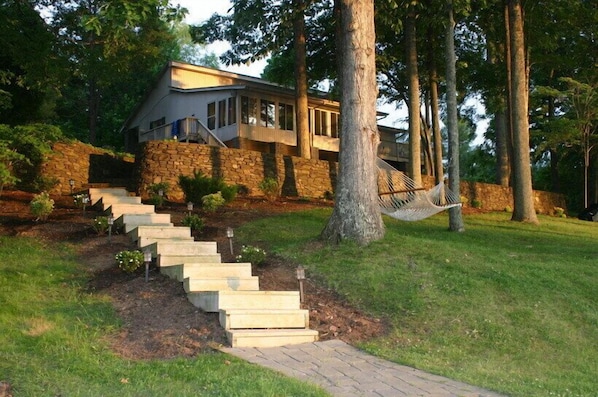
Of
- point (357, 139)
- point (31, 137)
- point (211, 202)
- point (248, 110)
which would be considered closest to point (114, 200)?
point (211, 202)

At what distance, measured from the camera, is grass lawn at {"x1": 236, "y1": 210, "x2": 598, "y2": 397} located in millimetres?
5859

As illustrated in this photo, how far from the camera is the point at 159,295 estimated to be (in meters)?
7.34

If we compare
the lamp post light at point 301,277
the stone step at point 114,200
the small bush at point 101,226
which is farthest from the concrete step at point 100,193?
the lamp post light at point 301,277

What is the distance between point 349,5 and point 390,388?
7094mm

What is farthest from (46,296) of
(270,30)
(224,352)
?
(270,30)

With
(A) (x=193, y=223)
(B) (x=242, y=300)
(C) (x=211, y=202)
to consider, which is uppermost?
(C) (x=211, y=202)

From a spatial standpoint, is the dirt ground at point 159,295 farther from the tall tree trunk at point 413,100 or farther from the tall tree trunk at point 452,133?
the tall tree trunk at point 413,100

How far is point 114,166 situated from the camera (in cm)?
1681

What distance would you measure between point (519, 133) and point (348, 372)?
13297mm

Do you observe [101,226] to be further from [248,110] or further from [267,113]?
[267,113]

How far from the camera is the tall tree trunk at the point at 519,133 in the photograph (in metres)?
17.0

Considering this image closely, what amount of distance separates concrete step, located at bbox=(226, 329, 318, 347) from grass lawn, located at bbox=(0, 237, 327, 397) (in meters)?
0.45

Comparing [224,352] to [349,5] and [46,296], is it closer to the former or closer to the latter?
[46,296]

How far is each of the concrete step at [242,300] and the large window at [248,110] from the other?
1881 centimetres
